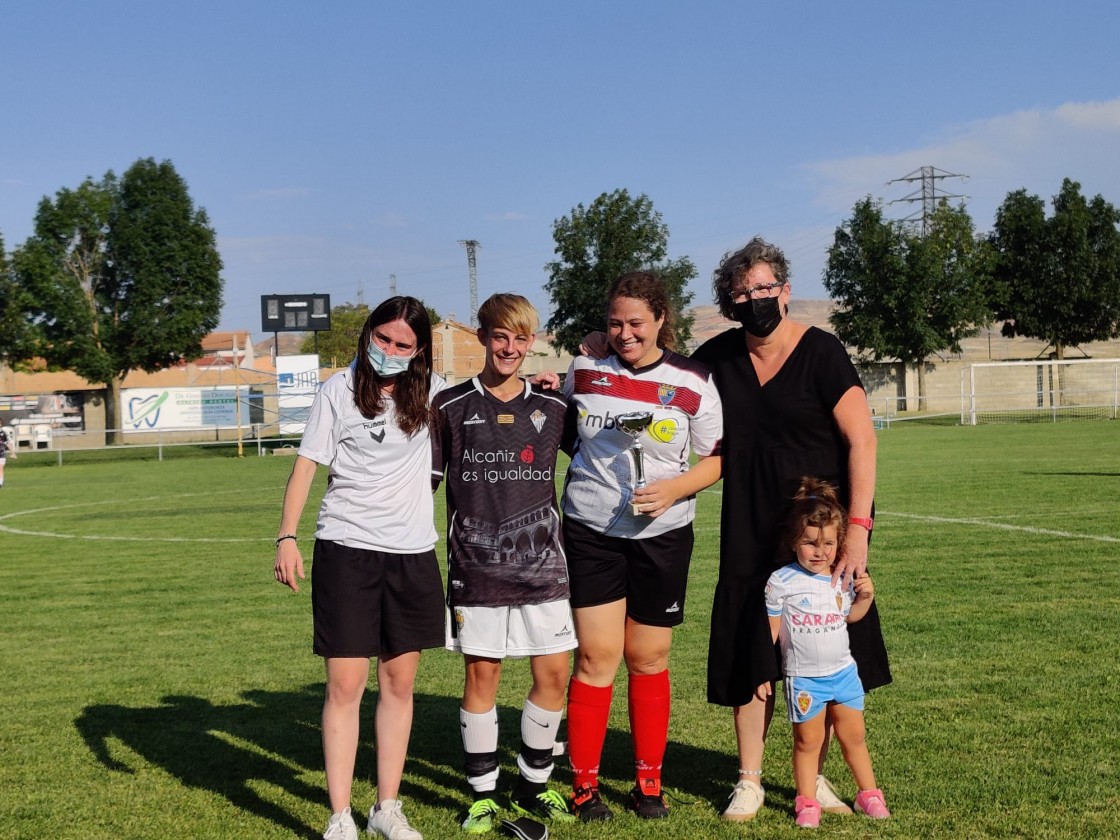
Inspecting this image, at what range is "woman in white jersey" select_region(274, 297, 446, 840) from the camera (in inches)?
162

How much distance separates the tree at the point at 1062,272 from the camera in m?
62.9

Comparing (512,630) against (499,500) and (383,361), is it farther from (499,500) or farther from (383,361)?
(383,361)

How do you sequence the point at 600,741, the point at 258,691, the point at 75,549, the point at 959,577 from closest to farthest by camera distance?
1. the point at 600,741
2. the point at 258,691
3. the point at 959,577
4. the point at 75,549

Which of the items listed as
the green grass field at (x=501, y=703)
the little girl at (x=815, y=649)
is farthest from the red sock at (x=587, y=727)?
the little girl at (x=815, y=649)

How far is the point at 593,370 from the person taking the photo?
4441mm

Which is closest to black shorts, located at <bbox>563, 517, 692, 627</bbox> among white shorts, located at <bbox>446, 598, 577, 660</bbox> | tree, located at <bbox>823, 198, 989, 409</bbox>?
white shorts, located at <bbox>446, 598, 577, 660</bbox>

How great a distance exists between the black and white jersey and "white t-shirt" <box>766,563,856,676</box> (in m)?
0.80

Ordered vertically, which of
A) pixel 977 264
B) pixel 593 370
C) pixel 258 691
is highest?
pixel 977 264

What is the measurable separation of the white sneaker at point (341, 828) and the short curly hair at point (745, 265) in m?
2.22

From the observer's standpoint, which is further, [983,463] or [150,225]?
[150,225]

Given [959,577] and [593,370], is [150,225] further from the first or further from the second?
[593,370]

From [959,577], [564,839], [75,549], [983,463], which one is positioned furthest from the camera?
[983,463]

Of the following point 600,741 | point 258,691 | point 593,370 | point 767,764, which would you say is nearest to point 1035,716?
point 767,764

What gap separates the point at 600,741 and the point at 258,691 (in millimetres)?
2959
